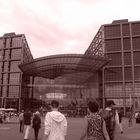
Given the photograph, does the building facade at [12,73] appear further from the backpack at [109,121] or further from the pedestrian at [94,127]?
the pedestrian at [94,127]

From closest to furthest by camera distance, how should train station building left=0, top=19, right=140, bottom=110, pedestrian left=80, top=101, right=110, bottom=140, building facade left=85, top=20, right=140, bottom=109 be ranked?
pedestrian left=80, top=101, right=110, bottom=140 → train station building left=0, top=19, right=140, bottom=110 → building facade left=85, top=20, right=140, bottom=109

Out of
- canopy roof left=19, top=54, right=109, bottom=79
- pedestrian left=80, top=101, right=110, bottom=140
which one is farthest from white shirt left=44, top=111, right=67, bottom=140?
→ canopy roof left=19, top=54, right=109, bottom=79

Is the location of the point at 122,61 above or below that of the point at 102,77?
above

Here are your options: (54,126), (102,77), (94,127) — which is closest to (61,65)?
(102,77)

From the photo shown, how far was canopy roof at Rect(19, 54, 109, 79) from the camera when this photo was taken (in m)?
62.2

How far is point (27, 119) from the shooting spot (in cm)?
1499

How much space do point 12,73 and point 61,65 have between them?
78.8ft

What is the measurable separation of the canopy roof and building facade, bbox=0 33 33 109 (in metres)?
8.89

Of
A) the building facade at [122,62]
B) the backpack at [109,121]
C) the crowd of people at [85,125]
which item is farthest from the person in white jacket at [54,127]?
the building facade at [122,62]

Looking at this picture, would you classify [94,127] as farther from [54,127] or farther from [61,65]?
[61,65]

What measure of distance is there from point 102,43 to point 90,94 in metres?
16.1

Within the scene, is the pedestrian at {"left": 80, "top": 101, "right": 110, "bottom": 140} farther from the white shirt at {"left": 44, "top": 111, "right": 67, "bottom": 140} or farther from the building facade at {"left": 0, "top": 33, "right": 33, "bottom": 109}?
the building facade at {"left": 0, "top": 33, "right": 33, "bottom": 109}

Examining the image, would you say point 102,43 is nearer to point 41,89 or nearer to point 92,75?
point 92,75

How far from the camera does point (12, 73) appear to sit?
8544 centimetres
